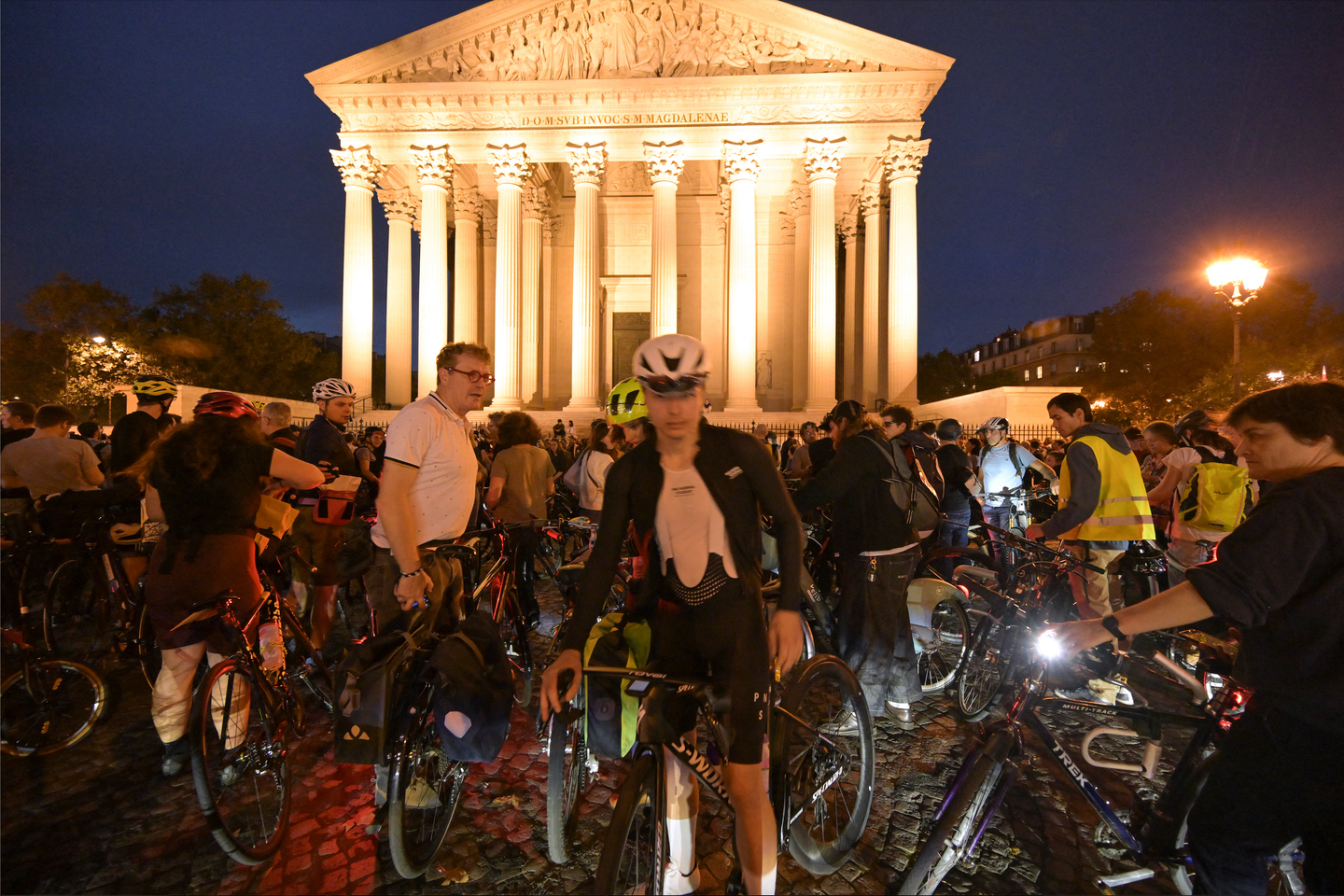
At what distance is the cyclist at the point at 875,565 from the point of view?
12.4 feet

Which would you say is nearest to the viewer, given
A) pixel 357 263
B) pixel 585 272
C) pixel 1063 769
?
pixel 1063 769

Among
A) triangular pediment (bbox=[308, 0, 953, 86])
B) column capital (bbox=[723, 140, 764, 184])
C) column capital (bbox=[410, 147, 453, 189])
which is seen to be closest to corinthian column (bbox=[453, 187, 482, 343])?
column capital (bbox=[410, 147, 453, 189])

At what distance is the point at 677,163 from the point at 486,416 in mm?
10854

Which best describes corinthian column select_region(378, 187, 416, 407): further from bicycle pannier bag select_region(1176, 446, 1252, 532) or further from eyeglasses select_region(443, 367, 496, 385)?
bicycle pannier bag select_region(1176, 446, 1252, 532)

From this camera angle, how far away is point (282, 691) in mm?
3285

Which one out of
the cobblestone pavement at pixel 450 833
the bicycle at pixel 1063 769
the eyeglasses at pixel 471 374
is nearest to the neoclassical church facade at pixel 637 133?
the cobblestone pavement at pixel 450 833

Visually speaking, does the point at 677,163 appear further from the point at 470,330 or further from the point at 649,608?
the point at 649,608

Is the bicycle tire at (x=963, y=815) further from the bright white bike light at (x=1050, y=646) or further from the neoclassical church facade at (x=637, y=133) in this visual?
the neoclassical church facade at (x=637, y=133)

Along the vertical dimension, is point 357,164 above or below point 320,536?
above

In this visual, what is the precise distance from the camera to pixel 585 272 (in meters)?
21.6

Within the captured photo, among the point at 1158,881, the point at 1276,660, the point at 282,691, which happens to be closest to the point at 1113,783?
the point at 1158,881

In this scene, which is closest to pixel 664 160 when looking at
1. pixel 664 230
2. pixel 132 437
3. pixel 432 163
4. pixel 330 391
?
pixel 664 230

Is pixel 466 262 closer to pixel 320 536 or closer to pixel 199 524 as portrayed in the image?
pixel 320 536

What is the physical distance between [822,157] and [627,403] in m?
21.0
